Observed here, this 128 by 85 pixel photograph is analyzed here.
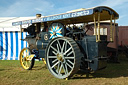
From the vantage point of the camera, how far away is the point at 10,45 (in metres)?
9.91

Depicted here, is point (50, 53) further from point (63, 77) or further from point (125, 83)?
point (125, 83)

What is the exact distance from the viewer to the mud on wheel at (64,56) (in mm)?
4169

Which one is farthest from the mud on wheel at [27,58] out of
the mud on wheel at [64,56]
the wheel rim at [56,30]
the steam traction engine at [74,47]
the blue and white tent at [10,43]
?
the blue and white tent at [10,43]

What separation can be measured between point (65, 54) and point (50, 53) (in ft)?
2.43

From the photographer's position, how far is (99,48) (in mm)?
4344

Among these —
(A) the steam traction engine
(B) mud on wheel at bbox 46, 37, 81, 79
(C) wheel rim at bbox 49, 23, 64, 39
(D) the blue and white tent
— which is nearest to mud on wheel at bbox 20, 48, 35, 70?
(A) the steam traction engine

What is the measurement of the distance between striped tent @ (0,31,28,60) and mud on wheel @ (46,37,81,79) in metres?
5.33

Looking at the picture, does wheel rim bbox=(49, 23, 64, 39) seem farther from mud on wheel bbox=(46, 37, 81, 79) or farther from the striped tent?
the striped tent

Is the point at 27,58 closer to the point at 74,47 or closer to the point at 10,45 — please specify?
the point at 74,47

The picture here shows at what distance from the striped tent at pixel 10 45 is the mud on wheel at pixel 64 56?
17.5 ft

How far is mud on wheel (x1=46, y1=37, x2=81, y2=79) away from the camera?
417 centimetres

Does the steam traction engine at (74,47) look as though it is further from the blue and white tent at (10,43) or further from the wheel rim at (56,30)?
the blue and white tent at (10,43)

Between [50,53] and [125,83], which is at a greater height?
[50,53]

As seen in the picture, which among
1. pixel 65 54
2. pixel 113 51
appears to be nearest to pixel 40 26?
pixel 65 54
